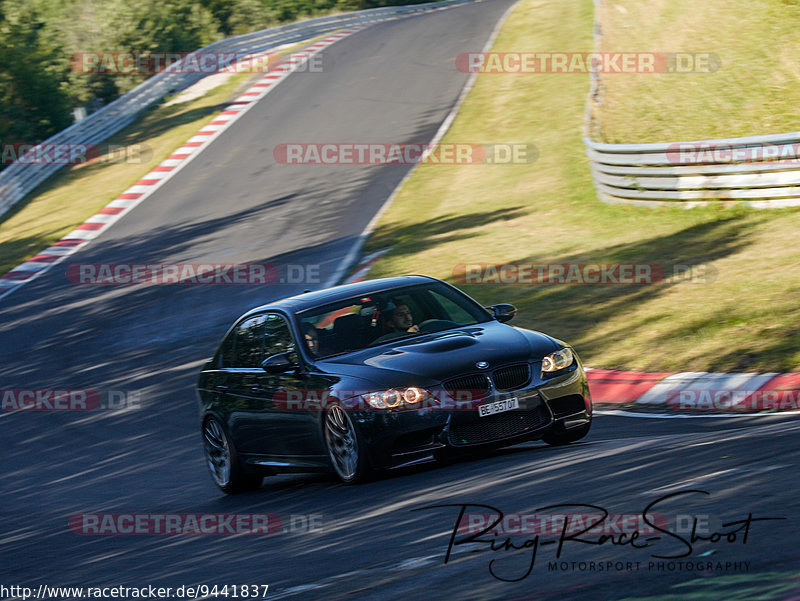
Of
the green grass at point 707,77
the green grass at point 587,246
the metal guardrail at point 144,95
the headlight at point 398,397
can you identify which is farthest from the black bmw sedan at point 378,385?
the metal guardrail at point 144,95

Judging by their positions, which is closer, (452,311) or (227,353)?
(452,311)

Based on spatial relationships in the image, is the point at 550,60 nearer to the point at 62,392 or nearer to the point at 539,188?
the point at 539,188

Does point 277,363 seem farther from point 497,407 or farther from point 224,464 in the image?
point 497,407

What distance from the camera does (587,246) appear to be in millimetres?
18156

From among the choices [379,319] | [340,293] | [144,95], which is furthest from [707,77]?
[379,319]

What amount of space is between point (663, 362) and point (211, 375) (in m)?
4.54

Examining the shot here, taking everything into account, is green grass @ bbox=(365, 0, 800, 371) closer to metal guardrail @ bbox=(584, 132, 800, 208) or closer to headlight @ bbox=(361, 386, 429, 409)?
metal guardrail @ bbox=(584, 132, 800, 208)

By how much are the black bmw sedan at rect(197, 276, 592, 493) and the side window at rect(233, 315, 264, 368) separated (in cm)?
1

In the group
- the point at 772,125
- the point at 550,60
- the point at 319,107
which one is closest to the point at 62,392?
the point at 772,125

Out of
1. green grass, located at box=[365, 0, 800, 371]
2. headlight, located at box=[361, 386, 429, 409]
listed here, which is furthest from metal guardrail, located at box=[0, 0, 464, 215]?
headlight, located at box=[361, 386, 429, 409]

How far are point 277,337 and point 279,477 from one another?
199cm

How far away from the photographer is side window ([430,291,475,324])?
970 cm

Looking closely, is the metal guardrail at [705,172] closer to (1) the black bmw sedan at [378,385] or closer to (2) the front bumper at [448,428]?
(1) the black bmw sedan at [378,385]

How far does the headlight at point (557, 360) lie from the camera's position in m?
8.77
